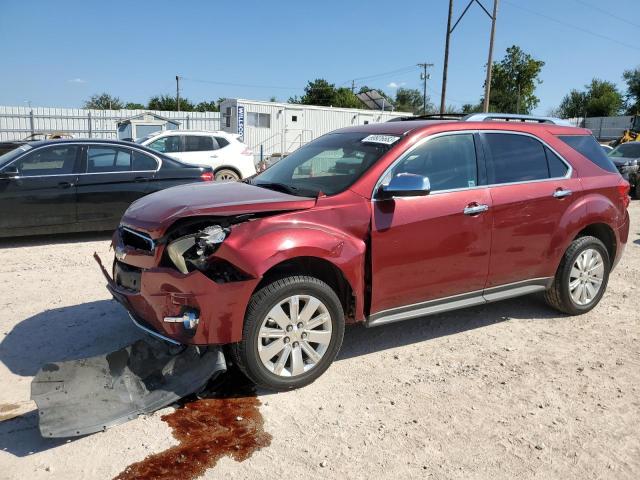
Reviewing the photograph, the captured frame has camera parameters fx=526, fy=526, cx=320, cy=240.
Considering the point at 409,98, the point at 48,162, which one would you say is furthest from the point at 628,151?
the point at 409,98

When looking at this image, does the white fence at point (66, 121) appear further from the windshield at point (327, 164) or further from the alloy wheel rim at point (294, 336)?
the alloy wheel rim at point (294, 336)

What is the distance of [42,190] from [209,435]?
5.75m

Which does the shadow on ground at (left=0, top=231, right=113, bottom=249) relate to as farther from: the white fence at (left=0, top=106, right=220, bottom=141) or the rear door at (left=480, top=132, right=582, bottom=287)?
the white fence at (left=0, top=106, right=220, bottom=141)

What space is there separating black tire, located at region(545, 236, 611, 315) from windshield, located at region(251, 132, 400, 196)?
6.91 ft

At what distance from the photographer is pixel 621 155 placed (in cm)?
1553

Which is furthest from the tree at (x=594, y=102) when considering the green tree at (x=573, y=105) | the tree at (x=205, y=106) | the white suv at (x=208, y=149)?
the white suv at (x=208, y=149)

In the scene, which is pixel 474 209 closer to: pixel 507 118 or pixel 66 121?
pixel 507 118

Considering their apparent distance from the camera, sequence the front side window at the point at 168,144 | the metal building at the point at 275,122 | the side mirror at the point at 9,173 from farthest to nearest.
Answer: the metal building at the point at 275,122 < the front side window at the point at 168,144 < the side mirror at the point at 9,173

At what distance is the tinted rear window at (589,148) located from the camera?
16.4ft

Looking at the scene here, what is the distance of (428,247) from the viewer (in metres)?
3.95

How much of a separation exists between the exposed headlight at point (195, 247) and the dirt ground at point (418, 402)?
95cm

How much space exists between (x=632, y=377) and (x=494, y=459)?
170cm

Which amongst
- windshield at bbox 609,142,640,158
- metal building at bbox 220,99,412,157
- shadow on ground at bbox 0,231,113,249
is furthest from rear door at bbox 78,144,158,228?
metal building at bbox 220,99,412,157

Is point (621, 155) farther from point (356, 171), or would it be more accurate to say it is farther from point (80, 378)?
point (80, 378)
